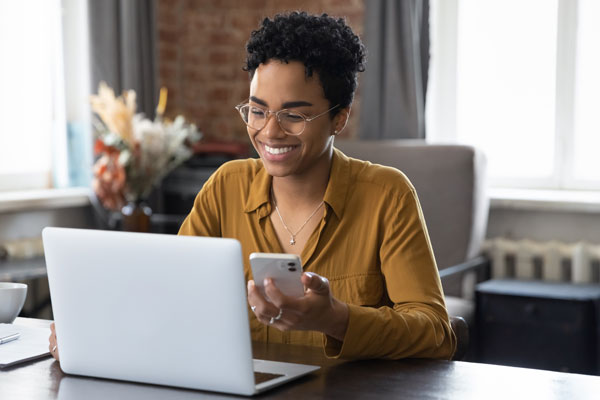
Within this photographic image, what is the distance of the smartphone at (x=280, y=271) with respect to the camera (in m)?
1.31

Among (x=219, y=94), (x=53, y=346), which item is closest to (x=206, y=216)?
(x=53, y=346)


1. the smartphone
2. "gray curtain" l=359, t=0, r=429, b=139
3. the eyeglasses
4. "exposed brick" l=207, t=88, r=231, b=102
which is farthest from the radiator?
the smartphone

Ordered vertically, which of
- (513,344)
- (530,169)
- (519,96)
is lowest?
(513,344)

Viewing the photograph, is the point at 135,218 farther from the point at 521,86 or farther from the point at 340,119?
the point at 340,119

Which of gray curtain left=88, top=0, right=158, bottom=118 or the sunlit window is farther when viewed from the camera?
gray curtain left=88, top=0, right=158, bottom=118

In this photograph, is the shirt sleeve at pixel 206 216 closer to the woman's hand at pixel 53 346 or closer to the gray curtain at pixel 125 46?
the woman's hand at pixel 53 346

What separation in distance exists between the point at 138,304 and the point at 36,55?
9.88ft

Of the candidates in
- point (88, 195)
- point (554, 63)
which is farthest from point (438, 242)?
point (88, 195)

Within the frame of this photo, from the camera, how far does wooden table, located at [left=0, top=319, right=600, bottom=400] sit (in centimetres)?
135

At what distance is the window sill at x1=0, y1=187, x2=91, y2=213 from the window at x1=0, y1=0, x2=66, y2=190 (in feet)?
0.37

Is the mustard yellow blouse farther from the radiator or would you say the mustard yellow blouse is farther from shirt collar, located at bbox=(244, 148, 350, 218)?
the radiator

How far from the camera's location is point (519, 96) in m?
4.05

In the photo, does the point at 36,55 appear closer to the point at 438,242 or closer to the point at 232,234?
the point at 438,242

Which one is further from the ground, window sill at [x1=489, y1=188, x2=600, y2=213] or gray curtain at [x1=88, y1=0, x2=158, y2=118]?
gray curtain at [x1=88, y1=0, x2=158, y2=118]
